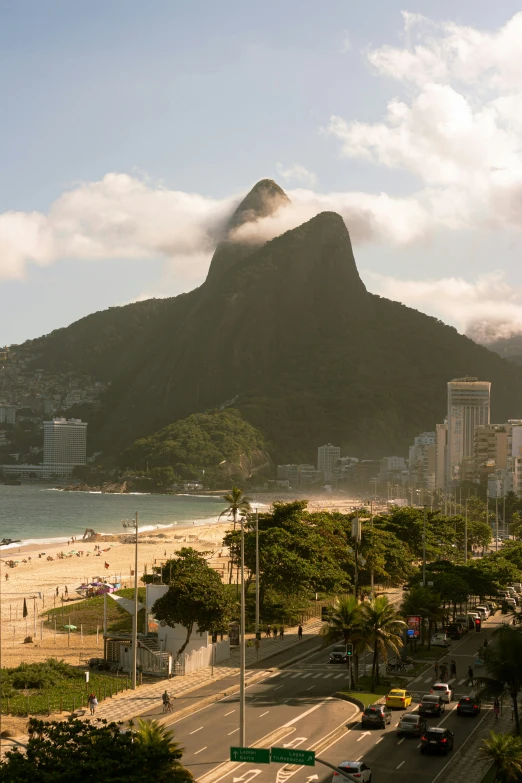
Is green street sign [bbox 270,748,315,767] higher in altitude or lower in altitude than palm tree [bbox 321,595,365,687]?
higher

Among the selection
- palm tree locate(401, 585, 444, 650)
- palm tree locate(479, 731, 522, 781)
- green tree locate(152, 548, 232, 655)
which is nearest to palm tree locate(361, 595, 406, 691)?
green tree locate(152, 548, 232, 655)

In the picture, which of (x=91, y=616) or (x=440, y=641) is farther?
(x=91, y=616)

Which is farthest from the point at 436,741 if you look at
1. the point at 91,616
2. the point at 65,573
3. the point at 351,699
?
the point at 65,573

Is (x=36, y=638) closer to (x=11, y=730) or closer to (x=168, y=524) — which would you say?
(x=11, y=730)

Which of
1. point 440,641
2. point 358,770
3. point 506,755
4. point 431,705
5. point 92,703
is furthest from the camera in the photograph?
point 440,641

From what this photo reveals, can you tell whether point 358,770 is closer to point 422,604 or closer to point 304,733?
point 304,733

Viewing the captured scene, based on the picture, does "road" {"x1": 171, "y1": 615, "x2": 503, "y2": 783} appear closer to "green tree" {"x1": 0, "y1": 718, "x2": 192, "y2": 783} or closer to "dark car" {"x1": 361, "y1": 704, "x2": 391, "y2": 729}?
"dark car" {"x1": 361, "y1": 704, "x2": 391, "y2": 729}

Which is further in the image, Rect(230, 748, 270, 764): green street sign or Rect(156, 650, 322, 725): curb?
Rect(156, 650, 322, 725): curb
